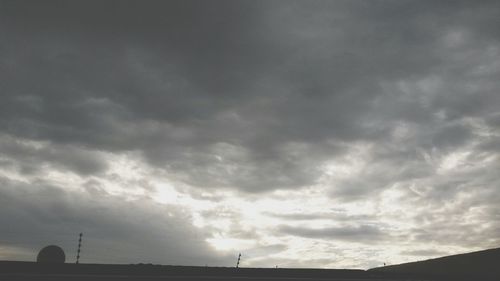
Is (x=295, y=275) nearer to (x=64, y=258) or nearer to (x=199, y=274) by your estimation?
(x=199, y=274)

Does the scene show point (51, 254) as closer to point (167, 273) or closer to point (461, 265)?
point (167, 273)

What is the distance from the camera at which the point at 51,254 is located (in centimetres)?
3353

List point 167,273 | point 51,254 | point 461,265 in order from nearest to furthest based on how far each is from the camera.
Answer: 1. point 167,273
2. point 461,265
3. point 51,254

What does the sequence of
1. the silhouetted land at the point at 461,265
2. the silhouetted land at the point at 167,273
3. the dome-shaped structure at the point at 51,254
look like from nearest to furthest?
1. the silhouetted land at the point at 167,273
2. the silhouetted land at the point at 461,265
3. the dome-shaped structure at the point at 51,254

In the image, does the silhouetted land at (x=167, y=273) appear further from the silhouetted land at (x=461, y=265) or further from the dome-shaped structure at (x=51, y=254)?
the dome-shaped structure at (x=51, y=254)

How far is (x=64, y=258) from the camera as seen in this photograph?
34594 millimetres

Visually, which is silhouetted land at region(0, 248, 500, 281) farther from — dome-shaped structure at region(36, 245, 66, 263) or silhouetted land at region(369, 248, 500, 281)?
dome-shaped structure at region(36, 245, 66, 263)

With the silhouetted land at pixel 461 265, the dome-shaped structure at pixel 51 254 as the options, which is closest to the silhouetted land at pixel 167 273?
the silhouetted land at pixel 461 265

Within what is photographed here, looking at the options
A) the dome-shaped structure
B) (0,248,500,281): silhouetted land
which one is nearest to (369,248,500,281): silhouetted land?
(0,248,500,281): silhouetted land

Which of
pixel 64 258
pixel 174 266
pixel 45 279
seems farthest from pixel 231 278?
pixel 64 258

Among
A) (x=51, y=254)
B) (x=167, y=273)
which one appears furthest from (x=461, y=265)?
(x=51, y=254)

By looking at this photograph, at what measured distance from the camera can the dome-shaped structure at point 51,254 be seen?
109ft

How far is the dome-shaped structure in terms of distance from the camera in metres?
33.2

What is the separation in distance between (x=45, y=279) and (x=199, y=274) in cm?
560
